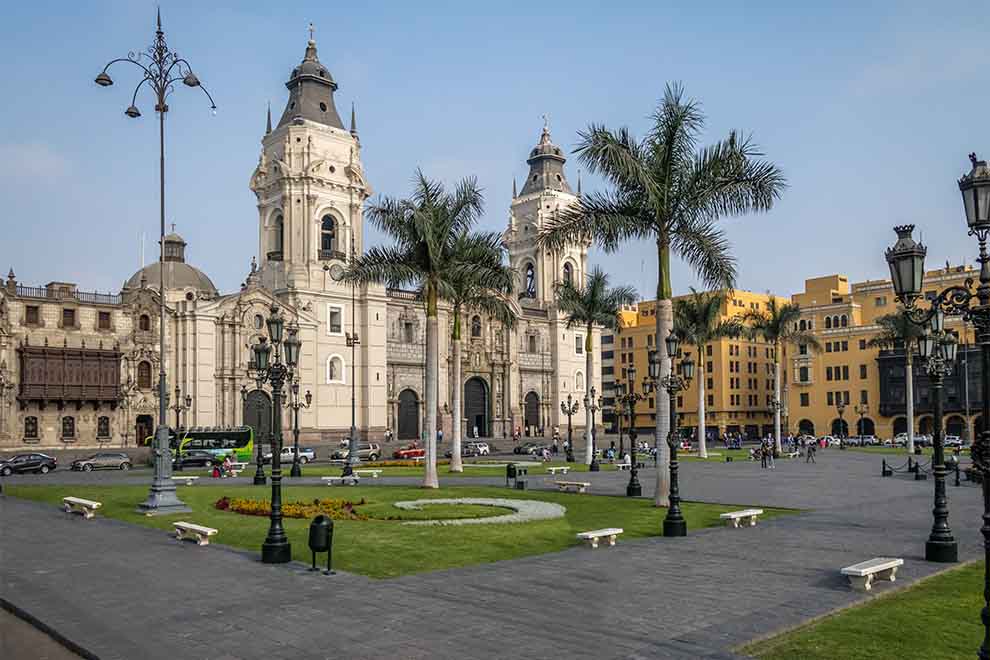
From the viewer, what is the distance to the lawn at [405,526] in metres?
16.0

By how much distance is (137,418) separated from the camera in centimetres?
6006

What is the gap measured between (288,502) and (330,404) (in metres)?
46.0

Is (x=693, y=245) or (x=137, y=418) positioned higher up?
(x=693, y=245)

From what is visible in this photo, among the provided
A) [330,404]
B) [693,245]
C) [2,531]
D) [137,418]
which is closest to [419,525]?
[2,531]

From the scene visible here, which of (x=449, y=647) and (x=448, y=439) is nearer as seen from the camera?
(x=449, y=647)

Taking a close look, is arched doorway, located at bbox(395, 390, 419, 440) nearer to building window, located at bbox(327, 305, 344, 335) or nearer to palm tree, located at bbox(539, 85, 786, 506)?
building window, located at bbox(327, 305, 344, 335)

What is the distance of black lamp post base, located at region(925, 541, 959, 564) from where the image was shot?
15220 millimetres

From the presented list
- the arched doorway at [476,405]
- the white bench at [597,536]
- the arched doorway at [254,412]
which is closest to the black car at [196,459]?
the arched doorway at [254,412]

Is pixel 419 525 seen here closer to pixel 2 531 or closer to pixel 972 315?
pixel 2 531

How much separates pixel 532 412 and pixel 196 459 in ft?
150

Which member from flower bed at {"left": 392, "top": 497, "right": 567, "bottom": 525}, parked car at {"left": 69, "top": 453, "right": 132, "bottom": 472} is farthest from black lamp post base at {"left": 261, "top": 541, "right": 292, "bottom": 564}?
parked car at {"left": 69, "top": 453, "right": 132, "bottom": 472}

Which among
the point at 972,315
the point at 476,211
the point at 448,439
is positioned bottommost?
the point at 448,439

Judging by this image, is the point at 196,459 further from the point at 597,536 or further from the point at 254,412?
the point at 597,536

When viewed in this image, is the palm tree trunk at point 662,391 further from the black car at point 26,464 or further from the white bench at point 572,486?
the black car at point 26,464
